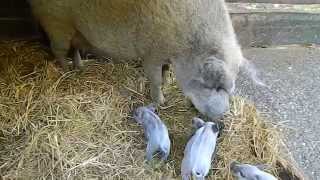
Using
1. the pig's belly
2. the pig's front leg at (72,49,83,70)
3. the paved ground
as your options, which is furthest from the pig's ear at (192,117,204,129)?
the pig's front leg at (72,49,83,70)

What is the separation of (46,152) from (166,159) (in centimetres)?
71

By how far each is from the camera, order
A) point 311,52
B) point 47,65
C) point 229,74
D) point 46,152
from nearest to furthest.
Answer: point 46,152, point 229,74, point 47,65, point 311,52

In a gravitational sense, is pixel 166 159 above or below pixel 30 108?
below

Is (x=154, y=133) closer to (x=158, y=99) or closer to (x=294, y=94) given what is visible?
(x=158, y=99)

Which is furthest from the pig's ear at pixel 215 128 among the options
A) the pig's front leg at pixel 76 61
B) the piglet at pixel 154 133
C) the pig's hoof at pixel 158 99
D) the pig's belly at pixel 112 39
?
the pig's front leg at pixel 76 61

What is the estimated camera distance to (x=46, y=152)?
12.1ft

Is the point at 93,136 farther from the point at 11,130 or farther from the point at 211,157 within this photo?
the point at 211,157

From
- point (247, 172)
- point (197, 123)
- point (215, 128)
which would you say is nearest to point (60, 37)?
point (197, 123)

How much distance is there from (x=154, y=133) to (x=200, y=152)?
315 millimetres

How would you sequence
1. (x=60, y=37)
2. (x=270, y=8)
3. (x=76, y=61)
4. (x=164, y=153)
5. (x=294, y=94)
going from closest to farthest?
(x=164, y=153) < (x=60, y=37) < (x=76, y=61) < (x=294, y=94) < (x=270, y=8)

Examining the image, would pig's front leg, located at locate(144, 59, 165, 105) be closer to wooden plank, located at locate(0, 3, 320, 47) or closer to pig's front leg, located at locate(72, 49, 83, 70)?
pig's front leg, located at locate(72, 49, 83, 70)

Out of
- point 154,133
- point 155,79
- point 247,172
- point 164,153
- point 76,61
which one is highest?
point 76,61

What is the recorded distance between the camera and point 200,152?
360 centimetres

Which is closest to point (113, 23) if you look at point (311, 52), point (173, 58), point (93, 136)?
point (173, 58)
